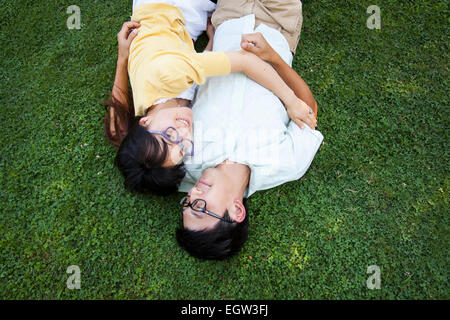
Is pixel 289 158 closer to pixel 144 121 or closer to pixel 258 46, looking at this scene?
pixel 258 46

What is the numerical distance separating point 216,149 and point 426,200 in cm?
205

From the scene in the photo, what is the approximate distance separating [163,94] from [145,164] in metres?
0.58

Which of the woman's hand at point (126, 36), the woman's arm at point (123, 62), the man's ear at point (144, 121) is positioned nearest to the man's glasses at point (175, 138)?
the man's ear at point (144, 121)

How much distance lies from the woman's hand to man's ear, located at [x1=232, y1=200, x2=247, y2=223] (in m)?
1.84

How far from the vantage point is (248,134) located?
8.73ft

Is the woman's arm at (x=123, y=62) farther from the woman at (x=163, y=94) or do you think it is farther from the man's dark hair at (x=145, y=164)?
the man's dark hair at (x=145, y=164)

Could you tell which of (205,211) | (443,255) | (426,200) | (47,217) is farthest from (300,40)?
(47,217)

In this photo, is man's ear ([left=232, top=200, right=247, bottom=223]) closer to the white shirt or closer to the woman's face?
the white shirt

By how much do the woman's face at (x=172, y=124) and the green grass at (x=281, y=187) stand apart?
0.75 m

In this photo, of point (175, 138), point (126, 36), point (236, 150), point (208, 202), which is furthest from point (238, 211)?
point (126, 36)

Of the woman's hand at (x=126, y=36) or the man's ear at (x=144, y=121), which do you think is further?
the woman's hand at (x=126, y=36)

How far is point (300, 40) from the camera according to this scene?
3572 mm

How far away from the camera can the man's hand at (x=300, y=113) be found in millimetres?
2818
